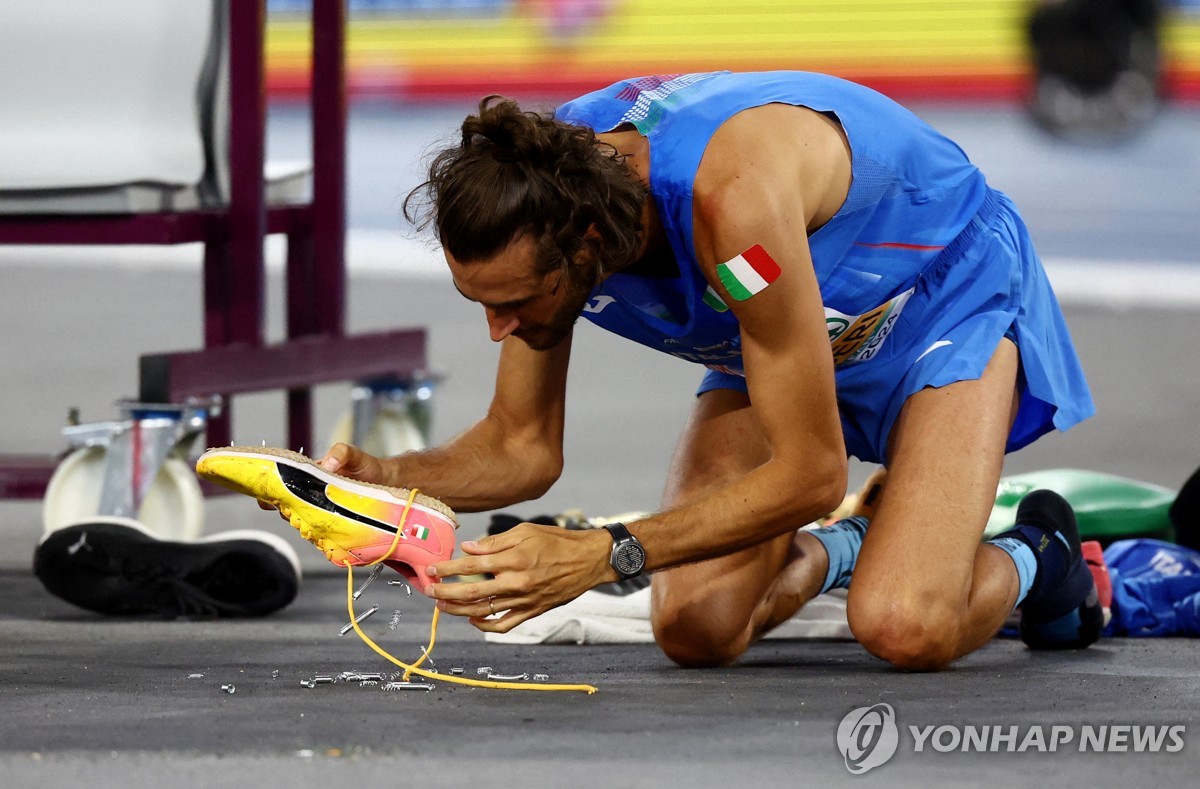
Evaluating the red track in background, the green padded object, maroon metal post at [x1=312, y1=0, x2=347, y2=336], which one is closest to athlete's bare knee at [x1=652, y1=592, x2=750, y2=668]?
the green padded object

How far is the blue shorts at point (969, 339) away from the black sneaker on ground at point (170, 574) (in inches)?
42.1

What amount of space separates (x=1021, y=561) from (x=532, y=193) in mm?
1060

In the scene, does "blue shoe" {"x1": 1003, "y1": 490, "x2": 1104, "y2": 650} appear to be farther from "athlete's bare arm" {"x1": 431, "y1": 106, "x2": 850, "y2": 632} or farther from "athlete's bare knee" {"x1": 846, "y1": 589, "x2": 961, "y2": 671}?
"athlete's bare arm" {"x1": 431, "y1": 106, "x2": 850, "y2": 632}

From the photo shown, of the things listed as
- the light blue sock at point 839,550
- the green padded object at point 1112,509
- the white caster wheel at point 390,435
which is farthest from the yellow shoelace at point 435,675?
the white caster wheel at point 390,435

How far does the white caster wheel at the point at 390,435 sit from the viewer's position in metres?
3.94

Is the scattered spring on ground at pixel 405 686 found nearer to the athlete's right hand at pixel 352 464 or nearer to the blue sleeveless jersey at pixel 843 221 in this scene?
the athlete's right hand at pixel 352 464

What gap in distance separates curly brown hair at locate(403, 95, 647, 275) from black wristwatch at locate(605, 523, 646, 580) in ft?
1.19


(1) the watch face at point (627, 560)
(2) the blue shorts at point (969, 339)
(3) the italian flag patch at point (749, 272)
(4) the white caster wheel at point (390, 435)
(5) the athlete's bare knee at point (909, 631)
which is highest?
(3) the italian flag patch at point (749, 272)

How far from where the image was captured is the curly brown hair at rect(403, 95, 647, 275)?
2141 millimetres

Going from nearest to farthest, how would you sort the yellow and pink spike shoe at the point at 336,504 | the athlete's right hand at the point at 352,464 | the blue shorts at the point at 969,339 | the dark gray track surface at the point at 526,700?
the dark gray track surface at the point at 526,700, the yellow and pink spike shoe at the point at 336,504, the athlete's right hand at the point at 352,464, the blue shorts at the point at 969,339

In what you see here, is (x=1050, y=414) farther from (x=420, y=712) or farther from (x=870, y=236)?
(x=420, y=712)

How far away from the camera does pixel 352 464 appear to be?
239 centimetres

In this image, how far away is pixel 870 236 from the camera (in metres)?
2.55

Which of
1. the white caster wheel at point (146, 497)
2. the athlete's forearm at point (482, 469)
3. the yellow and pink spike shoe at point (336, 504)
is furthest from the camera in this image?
the white caster wheel at point (146, 497)
